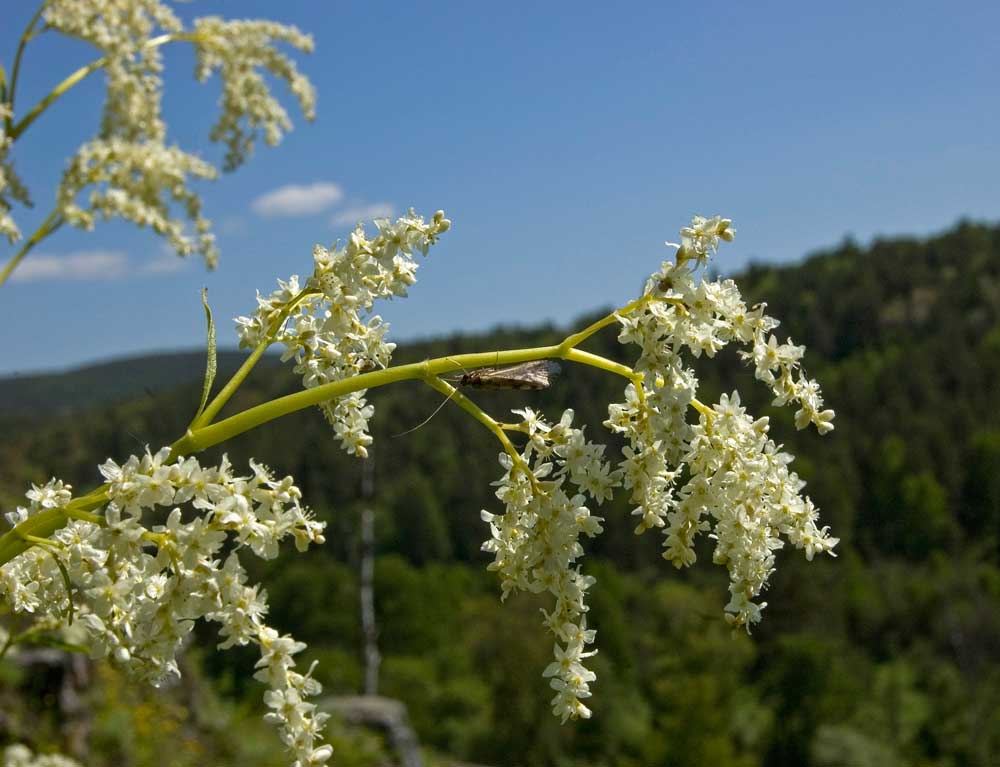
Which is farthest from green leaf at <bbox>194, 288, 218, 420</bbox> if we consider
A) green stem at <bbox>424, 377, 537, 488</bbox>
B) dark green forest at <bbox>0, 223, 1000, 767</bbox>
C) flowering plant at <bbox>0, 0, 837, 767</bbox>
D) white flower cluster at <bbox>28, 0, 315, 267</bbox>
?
dark green forest at <bbox>0, 223, 1000, 767</bbox>

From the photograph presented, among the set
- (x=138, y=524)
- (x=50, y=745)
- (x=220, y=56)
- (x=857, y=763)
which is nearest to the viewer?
(x=138, y=524)

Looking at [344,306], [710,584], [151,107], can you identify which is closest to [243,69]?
[151,107]

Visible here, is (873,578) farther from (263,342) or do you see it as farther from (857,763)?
(263,342)

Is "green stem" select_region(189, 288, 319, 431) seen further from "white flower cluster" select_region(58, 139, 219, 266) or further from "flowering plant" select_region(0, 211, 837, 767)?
"white flower cluster" select_region(58, 139, 219, 266)

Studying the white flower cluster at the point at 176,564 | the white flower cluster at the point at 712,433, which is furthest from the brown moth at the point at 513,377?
the white flower cluster at the point at 176,564

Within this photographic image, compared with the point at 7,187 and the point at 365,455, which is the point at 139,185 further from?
the point at 365,455

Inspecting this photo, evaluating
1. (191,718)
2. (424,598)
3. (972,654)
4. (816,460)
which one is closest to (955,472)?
(816,460)

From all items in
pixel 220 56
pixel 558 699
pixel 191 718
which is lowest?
pixel 191 718
